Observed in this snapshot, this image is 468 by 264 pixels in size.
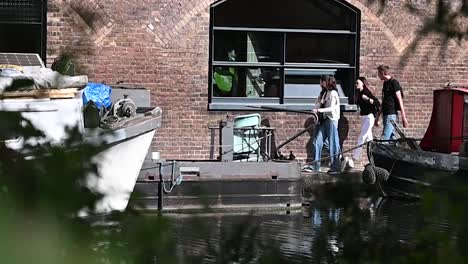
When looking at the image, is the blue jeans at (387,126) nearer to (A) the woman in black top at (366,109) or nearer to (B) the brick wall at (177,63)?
(A) the woman in black top at (366,109)

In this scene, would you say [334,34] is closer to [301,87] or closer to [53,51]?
[301,87]

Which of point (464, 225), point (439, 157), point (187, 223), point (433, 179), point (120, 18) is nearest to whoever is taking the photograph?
point (187, 223)

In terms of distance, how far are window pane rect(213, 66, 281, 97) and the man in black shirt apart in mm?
2105

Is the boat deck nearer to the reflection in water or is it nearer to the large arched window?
the large arched window

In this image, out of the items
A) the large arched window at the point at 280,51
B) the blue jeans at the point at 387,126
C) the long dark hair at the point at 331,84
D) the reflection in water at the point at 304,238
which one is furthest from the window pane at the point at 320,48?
the reflection in water at the point at 304,238

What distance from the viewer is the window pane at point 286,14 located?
16.8 meters

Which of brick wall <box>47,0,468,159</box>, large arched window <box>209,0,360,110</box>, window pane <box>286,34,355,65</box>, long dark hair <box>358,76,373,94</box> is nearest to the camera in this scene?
brick wall <box>47,0,468,159</box>

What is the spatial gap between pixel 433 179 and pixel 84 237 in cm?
134

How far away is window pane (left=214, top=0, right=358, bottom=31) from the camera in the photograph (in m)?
16.8

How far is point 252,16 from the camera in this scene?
55.5 feet

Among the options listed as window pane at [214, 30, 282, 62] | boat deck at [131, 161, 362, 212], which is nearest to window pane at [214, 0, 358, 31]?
window pane at [214, 30, 282, 62]

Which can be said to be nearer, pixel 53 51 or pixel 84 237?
pixel 84 237

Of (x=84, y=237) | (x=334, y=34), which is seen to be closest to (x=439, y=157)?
(x=334, y=34)

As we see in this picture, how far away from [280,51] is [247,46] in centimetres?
62
